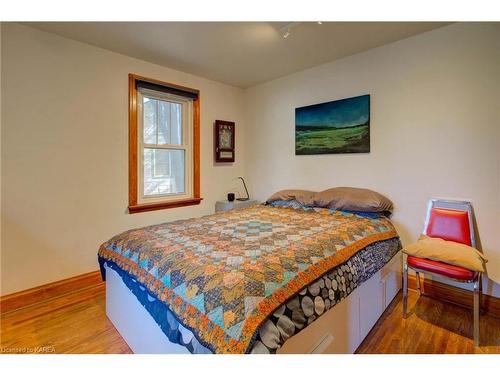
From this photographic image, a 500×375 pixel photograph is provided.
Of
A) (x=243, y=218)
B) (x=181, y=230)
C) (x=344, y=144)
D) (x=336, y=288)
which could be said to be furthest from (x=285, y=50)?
(x=336, y=288)

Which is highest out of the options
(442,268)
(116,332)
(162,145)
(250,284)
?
(162,145)

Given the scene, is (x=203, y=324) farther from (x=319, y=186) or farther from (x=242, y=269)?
(x=319, y=186)

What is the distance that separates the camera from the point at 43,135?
2297 millimetres

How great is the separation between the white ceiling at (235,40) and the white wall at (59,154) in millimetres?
236

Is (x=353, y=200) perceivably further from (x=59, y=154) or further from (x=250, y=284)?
(x=59, y=154)

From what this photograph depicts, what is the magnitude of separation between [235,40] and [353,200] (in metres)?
1.92

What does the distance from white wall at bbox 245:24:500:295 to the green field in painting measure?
0.08 m

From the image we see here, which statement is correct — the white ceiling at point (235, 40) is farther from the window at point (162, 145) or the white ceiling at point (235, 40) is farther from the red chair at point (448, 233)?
the red chair at point (448, 233)

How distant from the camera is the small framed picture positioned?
3645 millimetres

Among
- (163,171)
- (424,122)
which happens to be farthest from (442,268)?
(163,171)

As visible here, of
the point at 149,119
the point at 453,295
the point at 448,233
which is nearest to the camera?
the point at 448,233

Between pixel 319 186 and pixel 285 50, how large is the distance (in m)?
1.57

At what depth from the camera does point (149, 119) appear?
10.1 feet

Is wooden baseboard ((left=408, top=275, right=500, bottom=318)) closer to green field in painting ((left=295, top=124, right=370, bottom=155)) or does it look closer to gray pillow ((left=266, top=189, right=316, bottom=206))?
gray pillow ((left=266, top=189, right=316, bottom=206))
